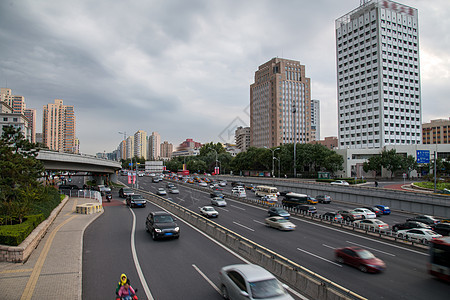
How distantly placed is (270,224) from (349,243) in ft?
21.6

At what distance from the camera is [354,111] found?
313 ft

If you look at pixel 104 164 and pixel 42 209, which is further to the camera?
pixel 104 164

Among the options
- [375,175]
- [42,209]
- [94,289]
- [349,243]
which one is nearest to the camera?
[94,289]

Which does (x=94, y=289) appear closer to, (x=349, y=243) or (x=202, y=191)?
(x=349, y=243)

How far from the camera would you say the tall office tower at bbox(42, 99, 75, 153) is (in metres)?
158

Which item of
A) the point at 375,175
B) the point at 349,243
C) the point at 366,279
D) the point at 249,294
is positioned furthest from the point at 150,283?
the point at 375,175

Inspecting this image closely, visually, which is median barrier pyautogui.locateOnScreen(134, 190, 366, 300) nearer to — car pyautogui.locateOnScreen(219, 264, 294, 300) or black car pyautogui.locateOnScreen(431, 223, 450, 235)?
car pyautogui.locateOnScreen(219, 264, 294, 300)

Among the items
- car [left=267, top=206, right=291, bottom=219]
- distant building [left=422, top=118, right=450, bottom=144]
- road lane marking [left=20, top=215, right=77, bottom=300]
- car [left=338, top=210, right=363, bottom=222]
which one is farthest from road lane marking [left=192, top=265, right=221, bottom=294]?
distant building [left=422, top=118, right=450, bottom=144]

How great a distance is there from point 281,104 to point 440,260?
131 m

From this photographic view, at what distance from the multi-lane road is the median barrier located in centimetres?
62

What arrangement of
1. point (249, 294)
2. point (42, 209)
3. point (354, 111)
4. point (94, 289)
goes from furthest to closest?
point (354, 111) → point (42, 209) → point (94, 289) → point (249, 294)

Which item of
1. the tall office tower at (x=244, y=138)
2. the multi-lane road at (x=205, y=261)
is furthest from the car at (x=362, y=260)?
the tall office tower at (x=244, y=138)

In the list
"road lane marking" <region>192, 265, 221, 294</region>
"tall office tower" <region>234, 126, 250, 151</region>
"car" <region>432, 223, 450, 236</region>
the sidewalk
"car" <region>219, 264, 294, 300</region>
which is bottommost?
"car" <region>432, 223, 450, 236</region>

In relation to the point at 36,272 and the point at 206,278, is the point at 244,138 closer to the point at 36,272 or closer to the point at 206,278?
the point at 206,278
